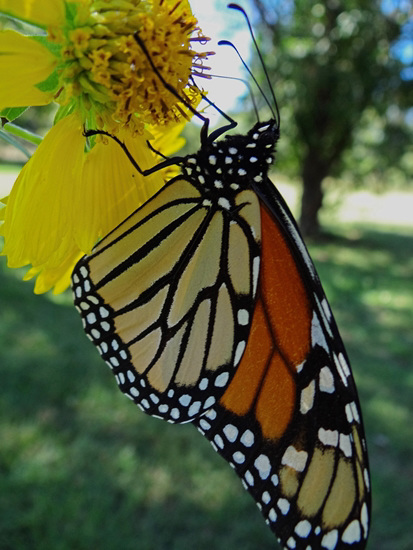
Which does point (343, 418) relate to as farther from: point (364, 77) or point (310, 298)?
point (364, 77)

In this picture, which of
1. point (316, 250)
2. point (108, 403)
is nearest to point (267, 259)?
point (108, 403)

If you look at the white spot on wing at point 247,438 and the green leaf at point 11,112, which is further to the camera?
the white spot on wing at point 247,438

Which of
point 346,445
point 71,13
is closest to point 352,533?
point 346,445

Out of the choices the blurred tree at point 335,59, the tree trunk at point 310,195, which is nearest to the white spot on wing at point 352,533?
the blurred tree at point 335,59

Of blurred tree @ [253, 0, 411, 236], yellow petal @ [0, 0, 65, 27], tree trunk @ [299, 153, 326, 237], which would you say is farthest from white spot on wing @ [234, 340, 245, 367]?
tree trunk @ [299, 153, 326, 237]

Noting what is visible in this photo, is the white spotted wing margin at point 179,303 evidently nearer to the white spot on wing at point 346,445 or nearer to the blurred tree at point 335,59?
the white spot on wing at point 346,445
